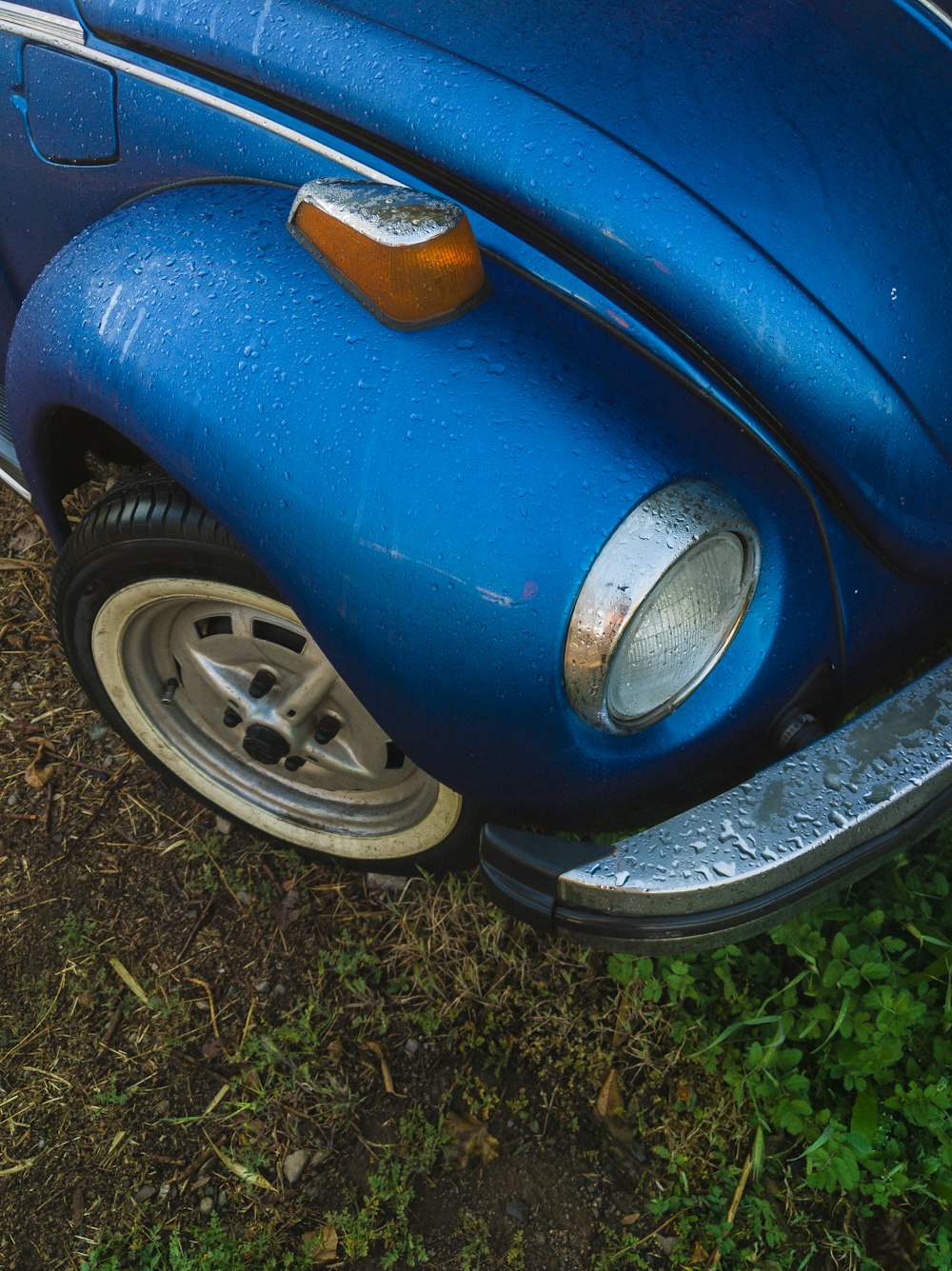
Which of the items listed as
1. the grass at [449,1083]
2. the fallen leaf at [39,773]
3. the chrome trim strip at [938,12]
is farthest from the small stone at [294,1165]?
the chrome trim strip at [938,12]

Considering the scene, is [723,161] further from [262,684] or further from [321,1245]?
[321,1245]

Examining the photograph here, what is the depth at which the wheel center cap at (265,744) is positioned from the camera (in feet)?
5.81

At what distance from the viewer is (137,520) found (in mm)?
1492

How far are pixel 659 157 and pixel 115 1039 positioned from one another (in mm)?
1780

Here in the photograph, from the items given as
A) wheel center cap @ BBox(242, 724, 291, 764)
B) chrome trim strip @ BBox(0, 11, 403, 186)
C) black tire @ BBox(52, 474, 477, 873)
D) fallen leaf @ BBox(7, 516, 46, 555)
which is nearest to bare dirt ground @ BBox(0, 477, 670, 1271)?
black tire @ BBox(52, 474, 477, 873)

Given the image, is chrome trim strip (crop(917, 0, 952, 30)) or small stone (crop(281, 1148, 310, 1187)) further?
small stone (crop(281, 1148, 310, 1187))

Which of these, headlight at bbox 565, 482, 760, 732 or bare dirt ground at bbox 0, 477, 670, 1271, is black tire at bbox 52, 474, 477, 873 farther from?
headlight at bbox 565, 482, 760, 732

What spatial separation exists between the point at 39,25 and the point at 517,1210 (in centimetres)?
213

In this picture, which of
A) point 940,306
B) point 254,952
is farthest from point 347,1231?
point 940,306

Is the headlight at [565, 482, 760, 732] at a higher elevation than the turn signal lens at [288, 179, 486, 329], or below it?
below

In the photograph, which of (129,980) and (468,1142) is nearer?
(468,1142)

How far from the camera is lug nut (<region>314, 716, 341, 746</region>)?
5.90ft

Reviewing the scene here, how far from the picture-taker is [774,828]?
1202 millimetres

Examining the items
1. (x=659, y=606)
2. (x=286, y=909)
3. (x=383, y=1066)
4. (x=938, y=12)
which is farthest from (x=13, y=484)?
(x=938, y=12)
